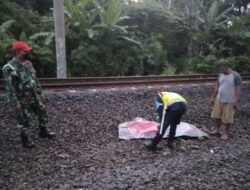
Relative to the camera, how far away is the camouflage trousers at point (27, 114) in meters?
5.82

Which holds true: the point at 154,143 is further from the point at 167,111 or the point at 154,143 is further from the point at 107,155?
the point at 107,155

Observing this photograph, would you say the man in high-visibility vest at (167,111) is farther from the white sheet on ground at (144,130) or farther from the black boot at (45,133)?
the black boot at (45,133)

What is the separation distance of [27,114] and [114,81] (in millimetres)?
4819

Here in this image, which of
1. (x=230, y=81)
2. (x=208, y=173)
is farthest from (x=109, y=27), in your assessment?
(x=208, y=173)

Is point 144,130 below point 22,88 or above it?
below

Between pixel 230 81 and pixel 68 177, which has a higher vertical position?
pixel 230 81

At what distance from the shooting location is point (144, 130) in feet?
22.3

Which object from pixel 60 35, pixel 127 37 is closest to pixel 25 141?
pixel 60 35

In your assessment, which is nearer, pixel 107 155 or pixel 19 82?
pixel 107 155

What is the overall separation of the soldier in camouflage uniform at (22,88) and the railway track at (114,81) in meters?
2.99

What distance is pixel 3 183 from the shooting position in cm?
453

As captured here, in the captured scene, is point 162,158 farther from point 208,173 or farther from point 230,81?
point 230,81

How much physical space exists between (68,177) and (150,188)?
127 centimetres

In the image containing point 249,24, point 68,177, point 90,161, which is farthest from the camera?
point 249,24
